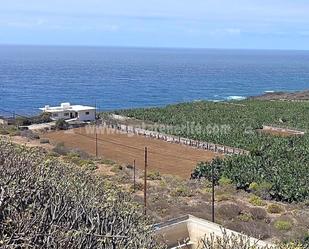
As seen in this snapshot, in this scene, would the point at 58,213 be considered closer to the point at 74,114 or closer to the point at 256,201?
the point at 256,201

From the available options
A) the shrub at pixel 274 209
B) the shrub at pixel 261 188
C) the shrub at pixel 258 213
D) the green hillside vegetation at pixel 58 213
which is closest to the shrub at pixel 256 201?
the shrub at pixel 274 209

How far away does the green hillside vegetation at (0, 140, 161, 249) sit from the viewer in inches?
348

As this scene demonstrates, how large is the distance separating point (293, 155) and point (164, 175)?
10297 millimetres

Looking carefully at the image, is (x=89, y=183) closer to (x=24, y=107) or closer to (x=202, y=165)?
(x=202, y=165)

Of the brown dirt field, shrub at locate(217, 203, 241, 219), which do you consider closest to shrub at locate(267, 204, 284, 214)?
shrub at locate(217, 203, 241, 219)

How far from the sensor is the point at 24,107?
86188 millimetres

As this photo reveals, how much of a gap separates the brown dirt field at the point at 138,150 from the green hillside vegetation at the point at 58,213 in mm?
21546

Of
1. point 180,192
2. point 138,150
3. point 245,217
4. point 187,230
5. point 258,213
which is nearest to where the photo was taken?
point 187,230

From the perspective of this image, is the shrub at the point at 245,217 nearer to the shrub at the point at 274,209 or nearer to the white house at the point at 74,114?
the shrub at the point at 274,209

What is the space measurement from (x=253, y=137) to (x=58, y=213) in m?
35.8

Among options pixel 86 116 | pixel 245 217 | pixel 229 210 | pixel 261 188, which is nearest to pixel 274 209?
pixel 229 210

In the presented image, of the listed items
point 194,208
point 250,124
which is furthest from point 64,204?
point 250,124

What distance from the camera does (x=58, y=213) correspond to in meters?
10.0

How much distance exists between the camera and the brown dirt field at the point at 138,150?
3569 cm
